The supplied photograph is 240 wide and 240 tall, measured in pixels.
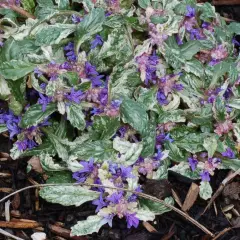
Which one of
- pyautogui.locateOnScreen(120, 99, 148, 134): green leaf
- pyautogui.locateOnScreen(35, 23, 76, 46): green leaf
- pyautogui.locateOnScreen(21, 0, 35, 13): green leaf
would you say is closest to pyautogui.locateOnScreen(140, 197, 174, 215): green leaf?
pyautogui.locateOnScreen(120, 99, 148, 134): green leaf

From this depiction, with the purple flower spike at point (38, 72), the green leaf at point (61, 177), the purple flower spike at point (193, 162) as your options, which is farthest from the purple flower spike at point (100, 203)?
the purple flower spike at point (38, 72)

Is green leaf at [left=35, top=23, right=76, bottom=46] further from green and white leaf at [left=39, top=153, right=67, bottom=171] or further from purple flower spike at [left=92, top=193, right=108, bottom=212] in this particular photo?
purple flower spike at [left=92, top=193, right=108, bottom=212]

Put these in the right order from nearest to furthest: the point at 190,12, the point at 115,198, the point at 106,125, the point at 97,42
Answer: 1. the point at 115,198
2. the point at 106,125
3. the point at 97,42
4. the point at 190,12

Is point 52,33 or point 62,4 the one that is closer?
point 52,33


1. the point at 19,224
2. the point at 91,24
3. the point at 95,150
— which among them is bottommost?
the point at 19,224

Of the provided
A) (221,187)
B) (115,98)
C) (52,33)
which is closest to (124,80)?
(115,98)

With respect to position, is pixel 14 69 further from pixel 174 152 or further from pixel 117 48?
pixel 174 152

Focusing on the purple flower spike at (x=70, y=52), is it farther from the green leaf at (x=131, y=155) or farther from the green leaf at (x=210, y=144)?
the green leaf at (x=210, y=144)

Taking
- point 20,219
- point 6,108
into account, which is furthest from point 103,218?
point 6,108
